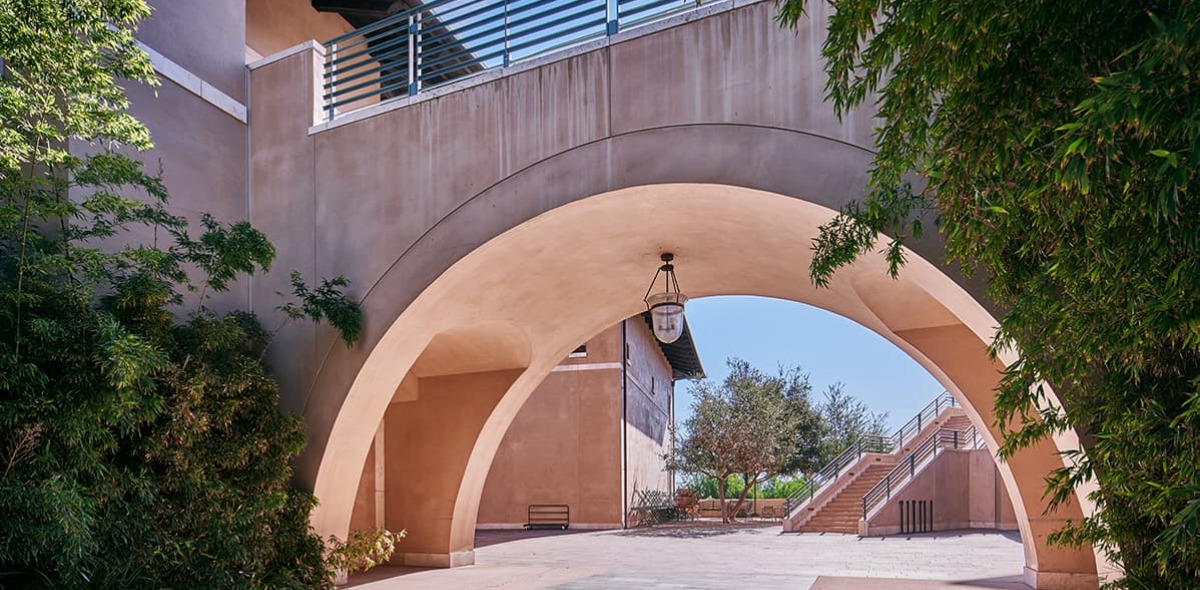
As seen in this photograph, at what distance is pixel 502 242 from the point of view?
9.20m

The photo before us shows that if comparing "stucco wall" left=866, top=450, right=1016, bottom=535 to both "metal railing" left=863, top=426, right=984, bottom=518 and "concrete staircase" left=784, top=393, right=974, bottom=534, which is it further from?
"concrete staircase" left=784, top=393, right=974, bottom=534

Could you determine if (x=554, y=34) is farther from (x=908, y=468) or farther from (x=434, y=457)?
(x=908, y=468)

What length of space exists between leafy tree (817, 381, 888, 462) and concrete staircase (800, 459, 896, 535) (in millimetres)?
9255

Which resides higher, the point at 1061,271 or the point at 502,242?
the point at 502,242

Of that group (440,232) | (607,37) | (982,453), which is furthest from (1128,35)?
(982,453)

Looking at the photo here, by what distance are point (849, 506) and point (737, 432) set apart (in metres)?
4.05

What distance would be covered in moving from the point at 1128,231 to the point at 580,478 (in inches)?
815

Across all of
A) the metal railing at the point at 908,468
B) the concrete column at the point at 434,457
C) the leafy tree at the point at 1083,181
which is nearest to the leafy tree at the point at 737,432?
the metal railing at the point at 908,468

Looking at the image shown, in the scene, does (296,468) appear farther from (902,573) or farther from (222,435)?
(902,573)

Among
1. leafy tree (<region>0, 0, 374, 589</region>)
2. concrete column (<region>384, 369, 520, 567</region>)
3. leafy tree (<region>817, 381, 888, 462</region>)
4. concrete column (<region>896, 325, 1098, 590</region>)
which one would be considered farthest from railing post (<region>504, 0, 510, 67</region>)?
leafy tree (<region>817, 381, 888, 462</region>)

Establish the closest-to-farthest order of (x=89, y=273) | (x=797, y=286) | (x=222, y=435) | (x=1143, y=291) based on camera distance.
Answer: (x=1143, y=291) < (x=89, y=273) < (x=222, y=435) < (x=797, y=286)

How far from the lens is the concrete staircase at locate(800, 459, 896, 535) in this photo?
2091 cm

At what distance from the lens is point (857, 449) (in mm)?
24594

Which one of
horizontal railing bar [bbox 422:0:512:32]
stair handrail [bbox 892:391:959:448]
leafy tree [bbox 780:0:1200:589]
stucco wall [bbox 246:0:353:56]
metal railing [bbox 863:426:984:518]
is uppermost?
stucco wall [bbox 246:0:353:56]
